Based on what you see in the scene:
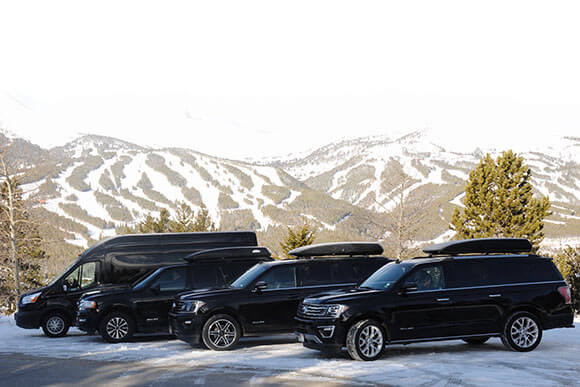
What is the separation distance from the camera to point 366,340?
1135 cm

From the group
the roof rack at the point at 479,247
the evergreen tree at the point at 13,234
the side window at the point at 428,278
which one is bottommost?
the side window at the point at 428,278

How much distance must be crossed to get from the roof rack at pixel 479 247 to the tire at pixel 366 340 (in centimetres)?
190

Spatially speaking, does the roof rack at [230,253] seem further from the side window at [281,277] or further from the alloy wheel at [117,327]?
the side window at [281,277]

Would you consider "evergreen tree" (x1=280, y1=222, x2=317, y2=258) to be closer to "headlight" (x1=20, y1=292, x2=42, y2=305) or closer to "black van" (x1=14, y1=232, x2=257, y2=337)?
"black van" (x1=14, y1=232, x2=257, y2=337)

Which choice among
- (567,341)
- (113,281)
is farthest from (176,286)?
(567,341)

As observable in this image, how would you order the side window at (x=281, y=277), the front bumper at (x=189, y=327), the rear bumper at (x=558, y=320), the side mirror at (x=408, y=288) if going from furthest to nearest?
the side window at (x=281, y=277), the front bumper at (x=189, y=327), the rear bumper at (x=558, y=320), the side mirror at (x=408, y=288)

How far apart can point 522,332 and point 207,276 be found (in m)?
7.13

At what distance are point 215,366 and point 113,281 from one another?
26.2 ft

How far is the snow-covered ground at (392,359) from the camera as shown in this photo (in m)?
9.66

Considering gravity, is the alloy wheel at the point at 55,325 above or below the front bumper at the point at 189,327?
above

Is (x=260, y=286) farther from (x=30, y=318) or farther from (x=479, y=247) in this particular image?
(x=30, y=318)

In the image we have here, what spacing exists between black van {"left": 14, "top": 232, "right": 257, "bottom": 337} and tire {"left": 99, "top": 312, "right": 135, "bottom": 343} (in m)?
1.95

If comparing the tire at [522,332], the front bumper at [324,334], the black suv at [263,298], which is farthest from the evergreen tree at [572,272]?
the front bumper at [324,334]

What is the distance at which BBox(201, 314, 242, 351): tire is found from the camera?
13.2 m
